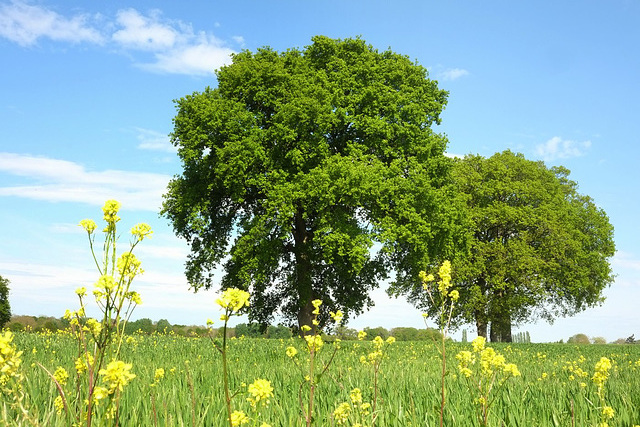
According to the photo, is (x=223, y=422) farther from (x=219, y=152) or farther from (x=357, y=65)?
(x=357, y=65)

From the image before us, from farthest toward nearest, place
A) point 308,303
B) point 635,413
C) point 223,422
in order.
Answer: point 308,303, point 635,413, point 223,422

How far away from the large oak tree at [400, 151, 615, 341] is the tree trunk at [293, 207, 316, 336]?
→ 1124cm

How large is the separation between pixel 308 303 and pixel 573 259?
19402mm

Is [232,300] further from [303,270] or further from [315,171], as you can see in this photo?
[303,270]

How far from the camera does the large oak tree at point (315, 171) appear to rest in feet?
66.4

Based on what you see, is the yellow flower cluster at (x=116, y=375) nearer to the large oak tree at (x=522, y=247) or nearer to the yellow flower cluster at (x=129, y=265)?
the yellow flower cluster at (x=129, y=265)

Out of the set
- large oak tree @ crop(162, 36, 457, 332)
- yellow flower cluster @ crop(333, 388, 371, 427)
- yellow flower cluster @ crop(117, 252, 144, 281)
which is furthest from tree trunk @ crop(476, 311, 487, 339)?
yellow flower cluster @ crop(117, 252, 144, 281)

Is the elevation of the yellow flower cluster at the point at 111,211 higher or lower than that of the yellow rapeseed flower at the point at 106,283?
higher

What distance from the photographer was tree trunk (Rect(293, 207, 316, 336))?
22.8 meters

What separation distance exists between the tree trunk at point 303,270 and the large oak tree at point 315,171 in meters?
0.07

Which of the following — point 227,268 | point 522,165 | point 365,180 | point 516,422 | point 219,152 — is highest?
point 522,165

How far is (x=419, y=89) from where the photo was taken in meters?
23.9

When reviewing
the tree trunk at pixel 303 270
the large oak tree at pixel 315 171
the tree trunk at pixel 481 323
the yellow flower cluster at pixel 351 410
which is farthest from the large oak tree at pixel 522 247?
the yellow flower cluster at pixel 351 410

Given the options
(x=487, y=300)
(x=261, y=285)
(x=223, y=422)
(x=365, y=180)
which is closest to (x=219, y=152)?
(x=365, y=180)
